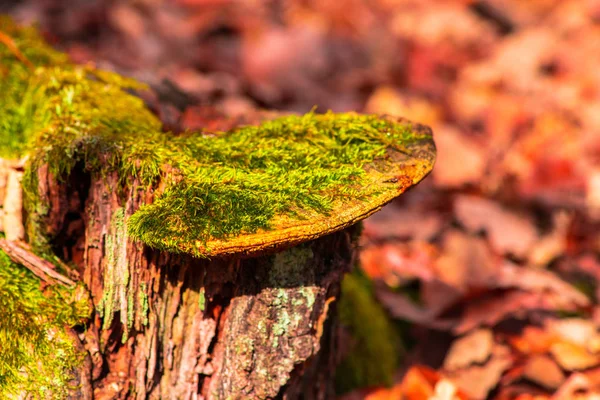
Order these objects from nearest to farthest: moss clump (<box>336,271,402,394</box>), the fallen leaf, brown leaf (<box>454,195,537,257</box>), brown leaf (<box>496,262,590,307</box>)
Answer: moss clump (<box>336,271,402,394</box>) → the fallen leaf → brown leaf (<box>496,262,590,307</box>) → brown leaf (<box>454,195,537,257</box>)

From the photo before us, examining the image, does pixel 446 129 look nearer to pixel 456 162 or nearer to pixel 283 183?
pixel 456 162

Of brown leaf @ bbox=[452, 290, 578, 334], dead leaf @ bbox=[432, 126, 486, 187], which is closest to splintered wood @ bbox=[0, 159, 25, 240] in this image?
brown leaf @ bbox=[452, 290, 578, 334]

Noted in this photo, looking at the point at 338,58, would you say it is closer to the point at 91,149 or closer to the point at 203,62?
the point at 203,62

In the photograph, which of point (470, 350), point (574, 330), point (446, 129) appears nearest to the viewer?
point (470, 350)

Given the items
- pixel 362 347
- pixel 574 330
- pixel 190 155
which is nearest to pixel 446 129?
pixel 574 330

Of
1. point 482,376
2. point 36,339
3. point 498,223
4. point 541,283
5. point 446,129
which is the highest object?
point 446,129

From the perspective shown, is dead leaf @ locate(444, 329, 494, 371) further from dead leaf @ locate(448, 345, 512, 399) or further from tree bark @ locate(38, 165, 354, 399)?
tree bark @ locate(38, 165, 354, 399)

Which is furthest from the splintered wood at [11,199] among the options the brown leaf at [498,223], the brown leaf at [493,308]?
the brown leaf at [498,223]
